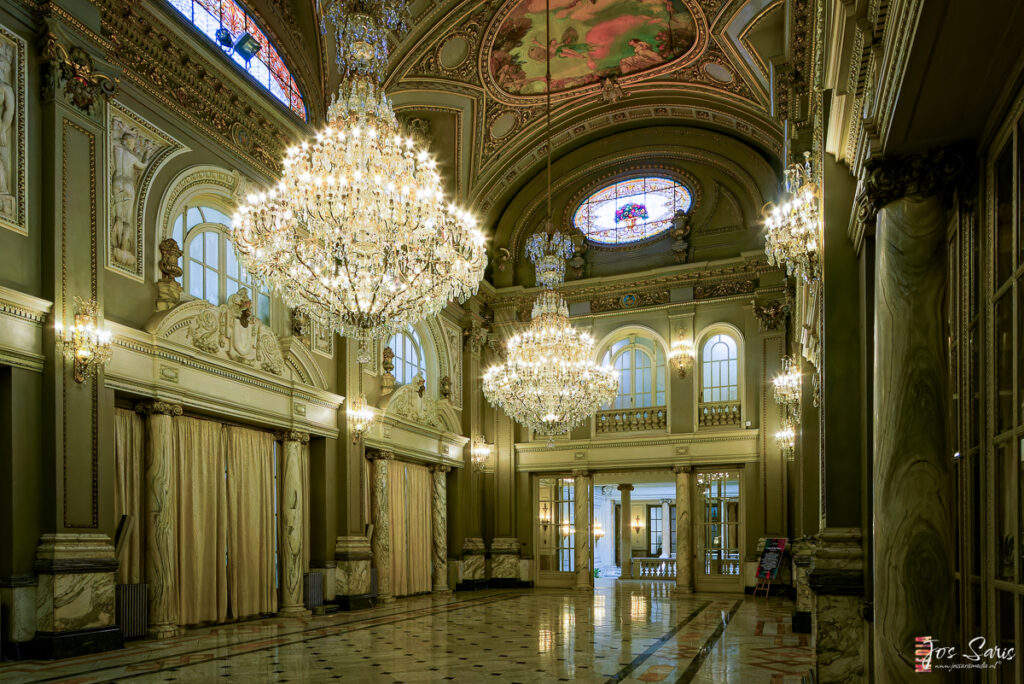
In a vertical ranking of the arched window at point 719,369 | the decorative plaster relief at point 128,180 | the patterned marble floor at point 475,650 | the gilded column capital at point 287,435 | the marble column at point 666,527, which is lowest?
the marble column at point 666,527

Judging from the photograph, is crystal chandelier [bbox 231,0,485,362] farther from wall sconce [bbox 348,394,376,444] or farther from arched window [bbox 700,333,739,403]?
arched window [bbox 700,333,739,403]

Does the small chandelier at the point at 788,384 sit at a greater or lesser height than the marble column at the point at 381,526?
greater

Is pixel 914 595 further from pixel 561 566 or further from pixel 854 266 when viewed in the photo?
pixel 561 566

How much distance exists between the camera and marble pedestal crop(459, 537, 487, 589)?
16.0 meters

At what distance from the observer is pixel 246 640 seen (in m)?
8.45

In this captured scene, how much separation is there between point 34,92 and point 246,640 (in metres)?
5.69

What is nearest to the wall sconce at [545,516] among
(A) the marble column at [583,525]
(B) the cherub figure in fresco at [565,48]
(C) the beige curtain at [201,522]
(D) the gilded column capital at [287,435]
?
(A) the marble column at [583,525]

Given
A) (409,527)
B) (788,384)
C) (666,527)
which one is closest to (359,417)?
(409,527)

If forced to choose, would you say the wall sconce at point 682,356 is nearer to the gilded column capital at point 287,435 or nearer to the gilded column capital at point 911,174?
the gilded column capital at point 287,435

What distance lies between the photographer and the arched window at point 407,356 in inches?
579

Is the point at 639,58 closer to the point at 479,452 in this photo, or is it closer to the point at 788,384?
the point at 788,384

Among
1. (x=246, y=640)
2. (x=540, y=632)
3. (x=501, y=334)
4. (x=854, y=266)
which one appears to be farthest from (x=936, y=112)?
(x=501, y=334)

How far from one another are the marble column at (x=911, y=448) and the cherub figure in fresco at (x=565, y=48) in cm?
1085

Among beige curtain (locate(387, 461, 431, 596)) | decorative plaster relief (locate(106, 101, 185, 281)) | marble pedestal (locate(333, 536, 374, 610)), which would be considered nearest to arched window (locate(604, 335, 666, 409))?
beige curtain (locate(387, 461, 431, 596))
